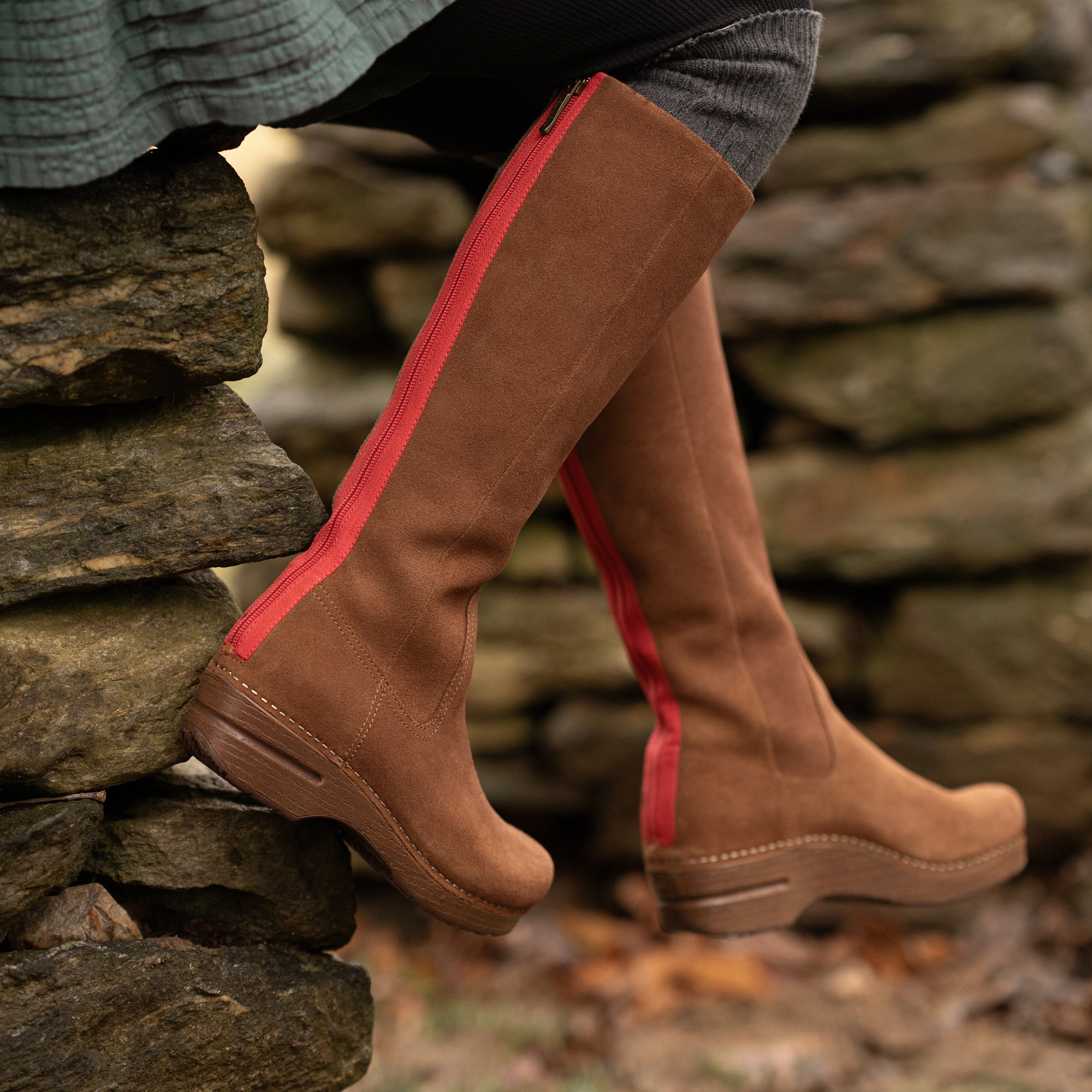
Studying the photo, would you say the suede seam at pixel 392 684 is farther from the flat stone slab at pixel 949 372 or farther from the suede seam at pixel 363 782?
the flat stone slab at pixel 949 372

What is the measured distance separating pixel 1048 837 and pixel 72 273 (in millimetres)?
2534

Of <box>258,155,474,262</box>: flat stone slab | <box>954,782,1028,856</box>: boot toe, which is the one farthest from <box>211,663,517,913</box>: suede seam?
<box>258,155,474,262</box>: flat stone slab

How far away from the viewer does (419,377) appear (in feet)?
3.42

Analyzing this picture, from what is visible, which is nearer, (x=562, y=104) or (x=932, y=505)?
(x=562, y=104)

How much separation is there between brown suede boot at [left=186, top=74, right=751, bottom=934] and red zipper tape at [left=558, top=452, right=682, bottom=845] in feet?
0.86

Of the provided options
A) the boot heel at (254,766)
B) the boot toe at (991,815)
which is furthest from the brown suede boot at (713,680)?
the boot heel at (254,766)

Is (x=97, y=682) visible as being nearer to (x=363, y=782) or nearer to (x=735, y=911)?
(x=363, y=782)

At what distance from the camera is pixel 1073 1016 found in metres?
2.21

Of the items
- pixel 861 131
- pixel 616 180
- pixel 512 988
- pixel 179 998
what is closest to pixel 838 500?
pixel 861 131

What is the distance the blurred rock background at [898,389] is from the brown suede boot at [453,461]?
1710 millimetres

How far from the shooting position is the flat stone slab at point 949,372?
2.61 metres

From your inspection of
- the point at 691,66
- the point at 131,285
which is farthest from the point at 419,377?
the point at 691,66

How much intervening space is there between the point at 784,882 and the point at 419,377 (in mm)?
777

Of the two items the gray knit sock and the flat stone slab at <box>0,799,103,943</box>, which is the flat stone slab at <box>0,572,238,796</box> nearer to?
the flat stone slab at <box>0,799,103,943</box>
